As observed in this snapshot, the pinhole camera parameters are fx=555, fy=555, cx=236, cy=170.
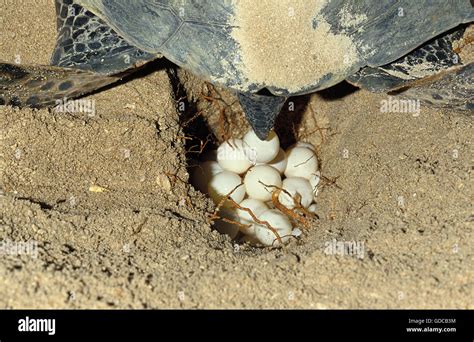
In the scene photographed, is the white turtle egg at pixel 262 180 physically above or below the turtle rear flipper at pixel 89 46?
below

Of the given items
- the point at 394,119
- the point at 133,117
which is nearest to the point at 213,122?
the point at 133,117

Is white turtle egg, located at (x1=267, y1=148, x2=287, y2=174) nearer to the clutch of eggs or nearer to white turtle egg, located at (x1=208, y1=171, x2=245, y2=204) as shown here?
the clutch of eggs

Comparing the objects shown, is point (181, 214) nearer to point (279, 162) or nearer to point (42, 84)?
point (42, 84)

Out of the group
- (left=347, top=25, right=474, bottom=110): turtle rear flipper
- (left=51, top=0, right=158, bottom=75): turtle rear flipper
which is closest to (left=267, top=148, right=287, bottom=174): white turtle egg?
(left=347, top=25, right=474, bottom=110): turtle rear flipper

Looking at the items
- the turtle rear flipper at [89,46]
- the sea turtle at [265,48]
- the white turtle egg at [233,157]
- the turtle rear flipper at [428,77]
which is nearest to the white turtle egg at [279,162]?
the white turtle egg at [233,157]

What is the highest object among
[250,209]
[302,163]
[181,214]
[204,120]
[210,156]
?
[204,120]

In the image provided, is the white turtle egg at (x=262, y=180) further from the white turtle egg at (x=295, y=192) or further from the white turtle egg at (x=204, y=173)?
the white turtle egg at (x=204, y=173)

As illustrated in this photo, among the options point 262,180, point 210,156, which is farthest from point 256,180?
point 210,156
